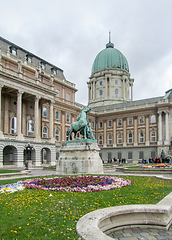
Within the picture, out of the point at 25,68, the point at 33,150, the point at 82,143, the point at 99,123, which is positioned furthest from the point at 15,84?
the point at 99,123

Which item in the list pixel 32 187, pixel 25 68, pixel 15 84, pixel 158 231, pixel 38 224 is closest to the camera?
pixel 38 224

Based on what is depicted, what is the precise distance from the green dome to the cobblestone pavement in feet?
292

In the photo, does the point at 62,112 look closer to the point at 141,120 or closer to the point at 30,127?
the point at 30,127

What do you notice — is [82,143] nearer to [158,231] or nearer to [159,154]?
[158,231]

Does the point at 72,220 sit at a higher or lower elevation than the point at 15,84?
lower

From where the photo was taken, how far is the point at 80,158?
22734mm

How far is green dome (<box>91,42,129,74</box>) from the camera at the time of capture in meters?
Result: 92.8

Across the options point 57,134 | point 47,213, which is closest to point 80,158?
point 47,213

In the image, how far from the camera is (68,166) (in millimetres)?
23062

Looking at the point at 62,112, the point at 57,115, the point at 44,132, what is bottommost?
the point at 44,132

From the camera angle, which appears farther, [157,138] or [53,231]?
[157,138]

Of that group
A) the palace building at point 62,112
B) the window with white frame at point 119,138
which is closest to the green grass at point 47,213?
the palace building at point 62,112

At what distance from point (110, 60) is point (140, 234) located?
91002mm

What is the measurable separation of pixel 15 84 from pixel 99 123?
39179 mm
